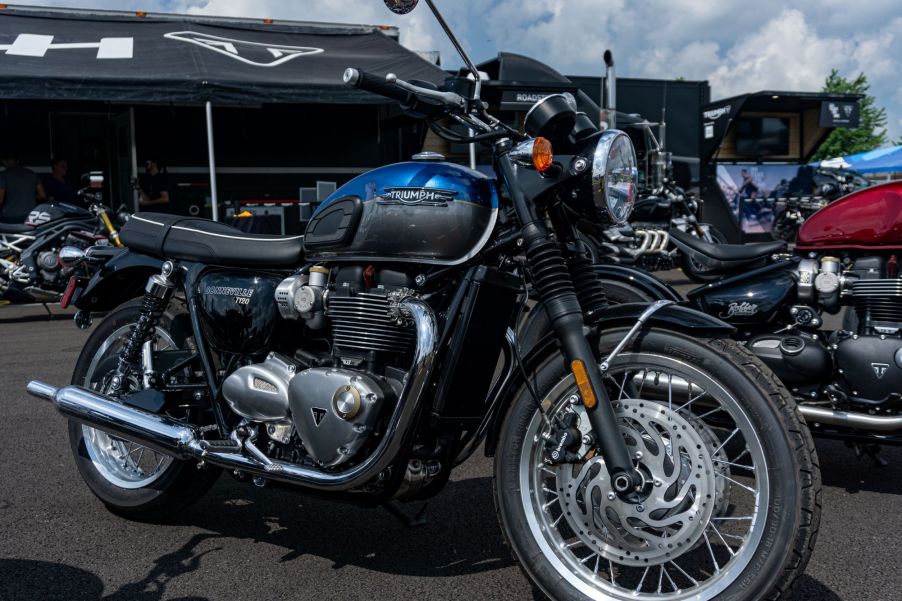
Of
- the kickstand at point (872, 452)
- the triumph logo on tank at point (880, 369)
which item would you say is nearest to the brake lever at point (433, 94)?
the triumph logo on tank at point (880, 369)

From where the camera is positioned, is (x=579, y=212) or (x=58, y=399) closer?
(x=579, y=212)

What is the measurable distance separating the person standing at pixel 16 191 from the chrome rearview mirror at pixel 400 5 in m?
10.8

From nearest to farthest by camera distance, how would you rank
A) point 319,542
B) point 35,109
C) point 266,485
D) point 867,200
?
point 266,485, point 319,542, point 867,200, point 35,109

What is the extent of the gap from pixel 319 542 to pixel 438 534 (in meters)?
0.45

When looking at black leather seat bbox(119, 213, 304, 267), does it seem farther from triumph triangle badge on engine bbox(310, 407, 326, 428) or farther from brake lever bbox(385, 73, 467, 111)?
brake lever bbox(385, 73, 467, 111)

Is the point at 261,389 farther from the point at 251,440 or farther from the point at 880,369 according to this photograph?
the point at 880,369

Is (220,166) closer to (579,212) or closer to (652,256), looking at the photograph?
(652,256)

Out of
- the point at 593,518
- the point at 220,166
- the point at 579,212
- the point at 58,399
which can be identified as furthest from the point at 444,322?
Result: the point at 220,166

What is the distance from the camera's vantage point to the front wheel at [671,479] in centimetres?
228

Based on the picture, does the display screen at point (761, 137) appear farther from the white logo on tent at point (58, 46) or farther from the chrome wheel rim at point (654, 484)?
the chrome wheel rim at point (654, 484)

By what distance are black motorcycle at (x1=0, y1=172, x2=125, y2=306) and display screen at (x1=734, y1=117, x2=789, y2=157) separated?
1493 centimetres

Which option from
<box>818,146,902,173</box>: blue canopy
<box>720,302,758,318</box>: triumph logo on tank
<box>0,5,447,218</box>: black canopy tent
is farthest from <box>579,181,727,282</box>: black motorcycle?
<box>818,146,902,173</box>: blue canopy

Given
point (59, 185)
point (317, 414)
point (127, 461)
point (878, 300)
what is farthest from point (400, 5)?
point (59, 185)

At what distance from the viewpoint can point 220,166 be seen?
1552 cm
